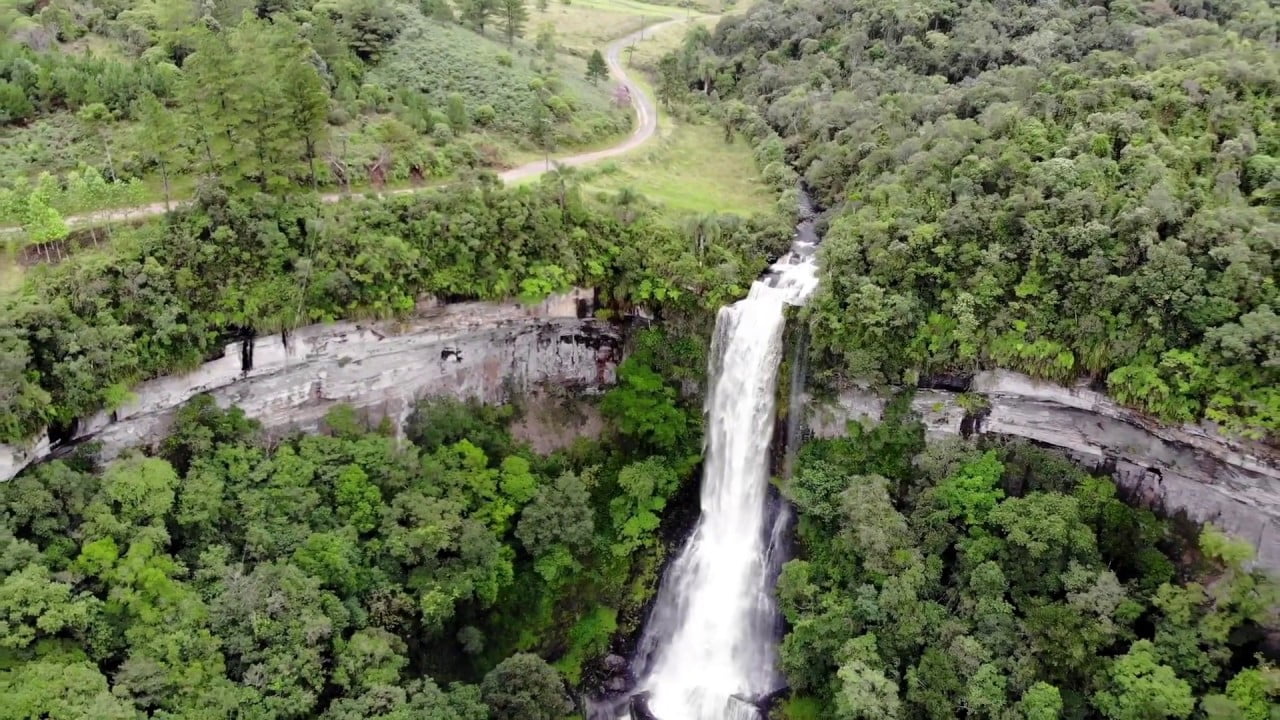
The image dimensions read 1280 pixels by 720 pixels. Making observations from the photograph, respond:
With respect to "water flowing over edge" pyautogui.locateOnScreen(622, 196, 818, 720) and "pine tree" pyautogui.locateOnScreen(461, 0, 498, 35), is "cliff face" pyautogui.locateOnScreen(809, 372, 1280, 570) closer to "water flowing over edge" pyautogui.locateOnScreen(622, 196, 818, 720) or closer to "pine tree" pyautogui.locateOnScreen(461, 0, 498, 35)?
"water flowing over edge" pyautogui.locateOnScreen(622, 196, 818, 720)

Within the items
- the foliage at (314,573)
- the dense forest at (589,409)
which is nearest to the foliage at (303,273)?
the dense forest at (589,409)

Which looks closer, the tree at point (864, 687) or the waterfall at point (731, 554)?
the tree at point (864, 687)

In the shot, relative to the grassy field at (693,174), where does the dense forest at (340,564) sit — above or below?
below

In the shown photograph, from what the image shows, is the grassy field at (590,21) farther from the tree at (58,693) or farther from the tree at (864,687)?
the tree at (58,693)

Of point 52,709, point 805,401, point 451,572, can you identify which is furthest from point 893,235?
point 52,709

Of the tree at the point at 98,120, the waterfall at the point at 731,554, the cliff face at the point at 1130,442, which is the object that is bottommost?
the waterfall at the point at 731,554

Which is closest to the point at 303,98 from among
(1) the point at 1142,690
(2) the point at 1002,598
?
(2) the point at 1002,598

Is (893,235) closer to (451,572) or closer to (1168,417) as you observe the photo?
(1168,417)

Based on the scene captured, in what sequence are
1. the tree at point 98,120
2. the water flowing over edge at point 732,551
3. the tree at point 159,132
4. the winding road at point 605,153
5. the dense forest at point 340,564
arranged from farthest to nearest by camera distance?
1. the tree at point 98,120
2. the water flowing over edge at point 732,551
3. the winding road at point 605,153
4. the tree at point 159,132
5. the dense forest at point 340,564
